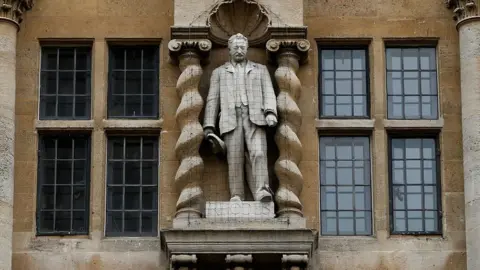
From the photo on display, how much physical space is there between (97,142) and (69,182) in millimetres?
765

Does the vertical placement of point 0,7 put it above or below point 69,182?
above

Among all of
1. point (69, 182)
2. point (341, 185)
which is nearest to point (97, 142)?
point (69, 182)

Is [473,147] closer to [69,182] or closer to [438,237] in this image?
[438,237]

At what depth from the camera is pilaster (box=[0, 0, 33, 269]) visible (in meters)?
33.4

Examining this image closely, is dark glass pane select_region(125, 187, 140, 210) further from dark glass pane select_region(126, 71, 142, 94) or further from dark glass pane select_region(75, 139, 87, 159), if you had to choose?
dark glass pane select_region(126, 71, 142, 94)

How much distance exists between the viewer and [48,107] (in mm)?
34781

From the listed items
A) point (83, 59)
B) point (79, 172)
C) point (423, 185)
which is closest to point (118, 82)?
point (83, 59)

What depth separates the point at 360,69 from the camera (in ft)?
115

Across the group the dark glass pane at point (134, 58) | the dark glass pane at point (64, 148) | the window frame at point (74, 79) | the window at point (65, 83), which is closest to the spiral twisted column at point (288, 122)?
the dark glass pane at point (134, 58)

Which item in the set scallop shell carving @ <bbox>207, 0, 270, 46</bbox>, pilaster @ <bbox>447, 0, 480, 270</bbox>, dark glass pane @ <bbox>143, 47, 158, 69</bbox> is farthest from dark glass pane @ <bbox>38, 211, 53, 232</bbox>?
pilaster @ <bbox>447, 0, 480, 270</bbox>

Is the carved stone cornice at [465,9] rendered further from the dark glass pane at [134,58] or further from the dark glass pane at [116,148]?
the dark glass pane at [116,148]

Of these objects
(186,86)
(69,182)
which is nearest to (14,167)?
(69,182)

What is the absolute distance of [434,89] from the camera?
114 ft

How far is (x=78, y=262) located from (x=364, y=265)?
4.39 m
